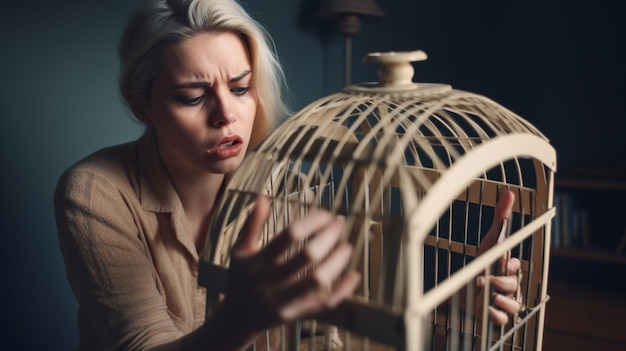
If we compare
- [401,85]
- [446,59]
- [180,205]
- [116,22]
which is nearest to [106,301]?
[180,205]

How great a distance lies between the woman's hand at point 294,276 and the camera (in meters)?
0.57

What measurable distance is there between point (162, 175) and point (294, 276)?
25.9 inches

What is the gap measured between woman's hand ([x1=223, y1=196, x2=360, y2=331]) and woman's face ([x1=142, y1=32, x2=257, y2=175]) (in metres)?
0.47

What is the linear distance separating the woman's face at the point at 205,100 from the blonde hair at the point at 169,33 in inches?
0.8

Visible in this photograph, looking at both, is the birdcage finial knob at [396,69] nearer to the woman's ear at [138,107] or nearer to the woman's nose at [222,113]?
the woman's nose at [222,113]

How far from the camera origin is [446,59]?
2906 mm

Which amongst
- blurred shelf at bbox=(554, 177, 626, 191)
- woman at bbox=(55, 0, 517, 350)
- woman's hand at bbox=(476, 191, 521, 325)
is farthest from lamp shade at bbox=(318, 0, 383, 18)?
woman's hand at bbox=(476, 191, 521, 325)

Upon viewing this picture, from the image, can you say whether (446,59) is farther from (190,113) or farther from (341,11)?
(190,113)

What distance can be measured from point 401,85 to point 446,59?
2.20 metres

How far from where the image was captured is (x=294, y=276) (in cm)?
59

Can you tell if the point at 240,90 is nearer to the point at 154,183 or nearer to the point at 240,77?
the point at 240,77

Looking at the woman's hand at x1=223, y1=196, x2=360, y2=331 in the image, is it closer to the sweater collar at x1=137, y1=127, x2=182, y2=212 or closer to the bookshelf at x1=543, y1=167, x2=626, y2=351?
the sweater collar at x1=137, y1=127, x2=182, y2=212

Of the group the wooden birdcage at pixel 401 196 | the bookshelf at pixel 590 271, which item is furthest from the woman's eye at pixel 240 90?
the bookshelf at pixel 590 271

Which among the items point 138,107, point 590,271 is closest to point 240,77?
point 138,107
